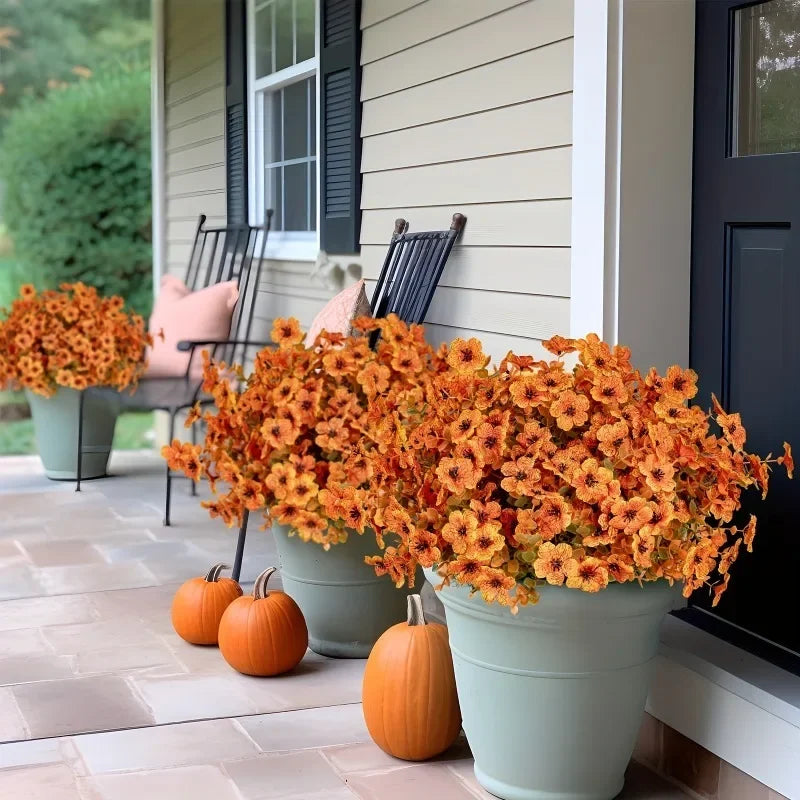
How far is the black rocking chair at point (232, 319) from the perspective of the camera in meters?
4.77

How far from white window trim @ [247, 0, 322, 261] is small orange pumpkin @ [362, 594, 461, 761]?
103 inches

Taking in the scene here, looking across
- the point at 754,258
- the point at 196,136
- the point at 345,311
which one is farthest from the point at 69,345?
the point at 754,258

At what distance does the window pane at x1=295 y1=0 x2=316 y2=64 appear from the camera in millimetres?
4910

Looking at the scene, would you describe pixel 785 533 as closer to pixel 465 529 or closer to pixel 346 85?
pixel 465 529

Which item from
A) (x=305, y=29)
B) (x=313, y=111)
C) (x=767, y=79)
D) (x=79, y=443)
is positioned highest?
(x=305, y=29)

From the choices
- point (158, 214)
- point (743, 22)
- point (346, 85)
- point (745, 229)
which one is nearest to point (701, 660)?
point (745, 229)

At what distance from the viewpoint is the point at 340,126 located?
4.34 metres

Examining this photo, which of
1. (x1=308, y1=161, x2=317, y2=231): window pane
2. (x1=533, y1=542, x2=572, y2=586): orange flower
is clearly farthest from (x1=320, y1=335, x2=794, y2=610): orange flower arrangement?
(x1=308, y1=161, x2=317, y2=231): window pane

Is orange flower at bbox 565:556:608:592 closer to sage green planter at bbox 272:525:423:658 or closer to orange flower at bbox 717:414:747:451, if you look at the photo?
orange flower at bbox 717:414:747:451

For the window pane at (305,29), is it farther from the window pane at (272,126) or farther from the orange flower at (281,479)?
the orange flower at (281,479)

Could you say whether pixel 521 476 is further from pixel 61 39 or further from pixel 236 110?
pixel 61 39

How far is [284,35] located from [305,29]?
27cm

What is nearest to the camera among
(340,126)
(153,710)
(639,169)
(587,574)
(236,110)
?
(587,574)

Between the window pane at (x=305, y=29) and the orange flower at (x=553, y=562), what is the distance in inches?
133
